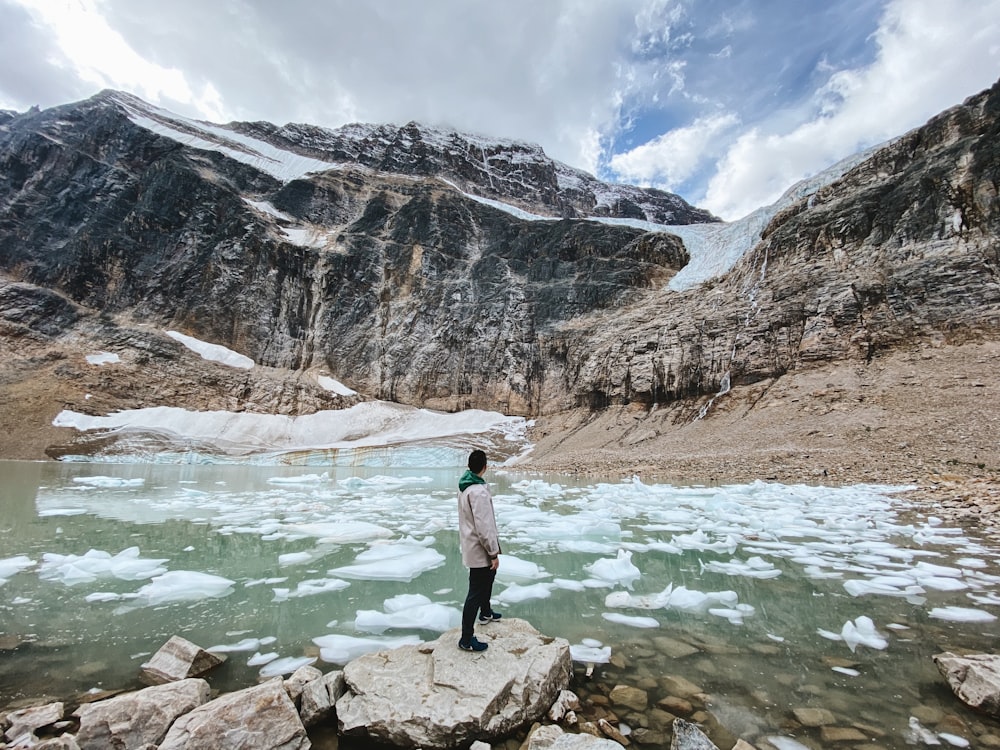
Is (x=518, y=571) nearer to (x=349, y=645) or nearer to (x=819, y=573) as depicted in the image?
(x=349, y=645)

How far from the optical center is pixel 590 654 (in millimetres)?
3484

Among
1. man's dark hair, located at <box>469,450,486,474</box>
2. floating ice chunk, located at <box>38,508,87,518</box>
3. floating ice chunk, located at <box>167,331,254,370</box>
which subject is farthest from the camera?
floating ice chunk, located at <box>167,331,254,370</box>

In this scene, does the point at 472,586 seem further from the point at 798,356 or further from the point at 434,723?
the point at 798,356

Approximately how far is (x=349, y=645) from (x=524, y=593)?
1953 mm

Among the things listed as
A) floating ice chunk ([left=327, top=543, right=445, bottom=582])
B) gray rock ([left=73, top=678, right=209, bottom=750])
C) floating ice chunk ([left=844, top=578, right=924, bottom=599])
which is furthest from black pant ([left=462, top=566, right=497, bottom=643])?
floating ice chunk ([left=844, top=578, right=924, bottom=599])

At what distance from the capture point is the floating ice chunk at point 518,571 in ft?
18.2

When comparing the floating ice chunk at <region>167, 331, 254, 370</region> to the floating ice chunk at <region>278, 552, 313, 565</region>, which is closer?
the floating ice chunk at <region>278, 552, 313, 565</region>

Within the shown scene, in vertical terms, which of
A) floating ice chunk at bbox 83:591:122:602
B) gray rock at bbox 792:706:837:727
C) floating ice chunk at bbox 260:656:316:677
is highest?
gray rock at bbox 792:706:837:727

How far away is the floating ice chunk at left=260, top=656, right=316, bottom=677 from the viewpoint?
3.25m

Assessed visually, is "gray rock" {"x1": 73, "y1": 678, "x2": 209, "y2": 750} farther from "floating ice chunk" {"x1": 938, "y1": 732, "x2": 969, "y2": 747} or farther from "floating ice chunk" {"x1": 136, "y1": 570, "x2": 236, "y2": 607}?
"floating ice chunk" {"x1": 938, "y1": 732, "x2": 969, "y2": 747}

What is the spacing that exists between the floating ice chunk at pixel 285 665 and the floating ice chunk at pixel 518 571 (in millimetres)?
2500

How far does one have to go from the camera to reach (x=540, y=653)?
3.08 metres

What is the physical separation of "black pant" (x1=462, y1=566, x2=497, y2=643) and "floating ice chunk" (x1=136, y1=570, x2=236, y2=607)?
3251 mm

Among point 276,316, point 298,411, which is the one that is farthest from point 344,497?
point 276,316
